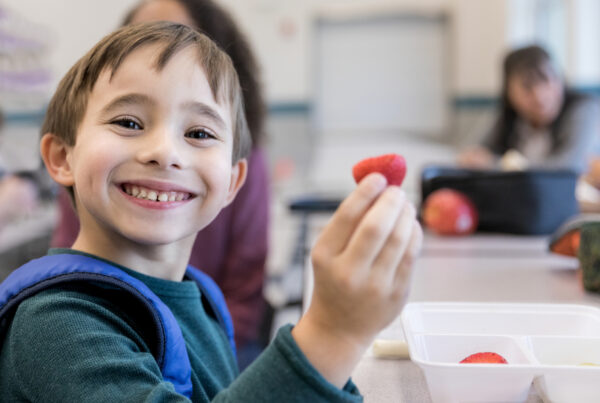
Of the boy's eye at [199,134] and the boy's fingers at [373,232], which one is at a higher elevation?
the boy's eye at [199,134]

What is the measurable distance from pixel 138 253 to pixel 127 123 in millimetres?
140

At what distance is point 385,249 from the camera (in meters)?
0.43

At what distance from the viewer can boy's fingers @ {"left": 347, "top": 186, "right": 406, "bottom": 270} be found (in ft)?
1.36

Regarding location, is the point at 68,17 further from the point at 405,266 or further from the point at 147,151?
the point at 405,266

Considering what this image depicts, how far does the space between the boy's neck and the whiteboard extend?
4056mm

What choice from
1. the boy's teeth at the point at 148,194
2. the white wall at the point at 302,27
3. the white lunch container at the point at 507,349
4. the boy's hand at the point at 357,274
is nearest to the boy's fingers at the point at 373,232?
the boy's hand at the point at 357,274

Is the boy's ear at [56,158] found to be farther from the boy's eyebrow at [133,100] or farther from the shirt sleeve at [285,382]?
the shirt sleeve at [285,382]

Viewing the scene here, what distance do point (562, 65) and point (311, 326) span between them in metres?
3.62

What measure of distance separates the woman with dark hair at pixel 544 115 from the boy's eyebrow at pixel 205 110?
191 centimetres

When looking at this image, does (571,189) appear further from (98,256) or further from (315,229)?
(98,256)

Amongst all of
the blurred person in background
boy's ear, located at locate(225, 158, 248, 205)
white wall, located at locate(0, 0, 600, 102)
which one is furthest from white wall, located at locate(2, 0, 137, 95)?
boy's ear, located at locate(225, 158, 248, 205)

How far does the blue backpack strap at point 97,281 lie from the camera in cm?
52

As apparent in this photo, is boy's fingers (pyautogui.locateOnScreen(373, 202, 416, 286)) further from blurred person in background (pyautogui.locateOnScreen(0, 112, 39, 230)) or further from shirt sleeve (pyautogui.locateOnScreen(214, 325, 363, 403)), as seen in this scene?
blurred person in background (pyautogui.locateOnScreen(0, 112, 39, 230))

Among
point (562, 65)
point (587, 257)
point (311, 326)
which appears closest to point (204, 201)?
point (311, 326)
